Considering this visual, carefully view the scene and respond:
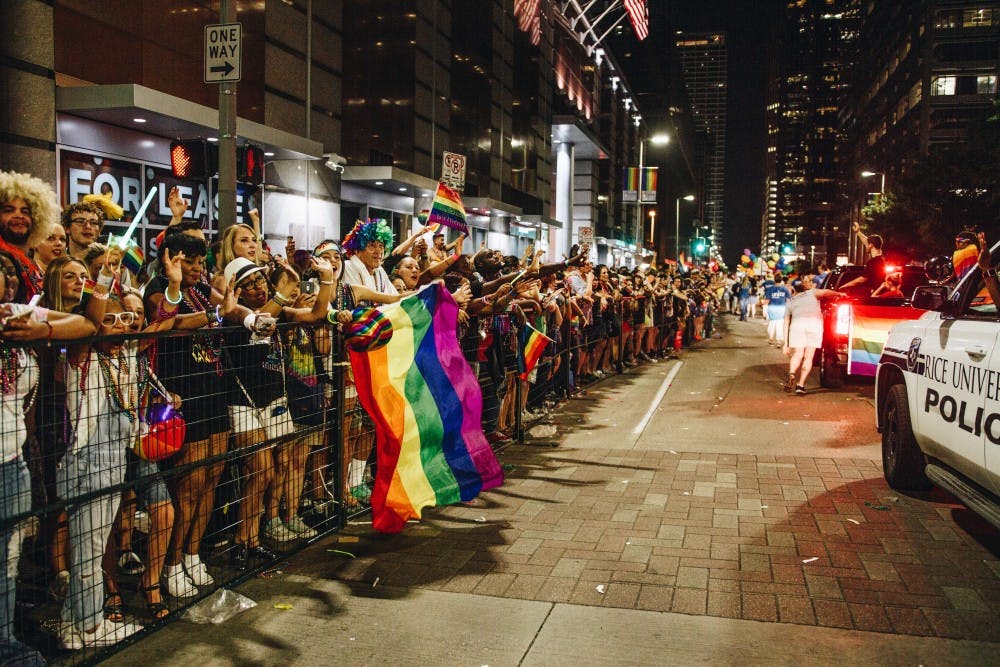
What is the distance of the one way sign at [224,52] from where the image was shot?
839 cm

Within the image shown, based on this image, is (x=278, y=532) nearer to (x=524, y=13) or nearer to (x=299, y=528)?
(x=299, y=528)

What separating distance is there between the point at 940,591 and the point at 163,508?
172 inches

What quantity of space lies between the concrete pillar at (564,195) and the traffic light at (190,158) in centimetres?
3559

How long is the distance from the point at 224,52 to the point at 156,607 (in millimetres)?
6052

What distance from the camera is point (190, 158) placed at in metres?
8.62

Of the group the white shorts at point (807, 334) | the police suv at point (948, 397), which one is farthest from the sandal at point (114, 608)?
the white shorts at point (807, 334)

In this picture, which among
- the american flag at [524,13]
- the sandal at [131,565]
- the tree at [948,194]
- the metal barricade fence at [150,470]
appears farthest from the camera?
the tree at [948,194]

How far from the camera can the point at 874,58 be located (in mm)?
120500

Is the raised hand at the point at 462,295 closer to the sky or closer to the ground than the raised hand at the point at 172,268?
closer to the ground

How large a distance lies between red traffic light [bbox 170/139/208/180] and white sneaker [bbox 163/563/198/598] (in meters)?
5.20

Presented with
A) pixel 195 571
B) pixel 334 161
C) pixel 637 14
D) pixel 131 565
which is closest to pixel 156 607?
pixel 195 571

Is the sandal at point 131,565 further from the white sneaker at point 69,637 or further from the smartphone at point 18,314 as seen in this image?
the smartphone at point 18,314

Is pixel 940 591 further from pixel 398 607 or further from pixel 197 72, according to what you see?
pixel 197 72

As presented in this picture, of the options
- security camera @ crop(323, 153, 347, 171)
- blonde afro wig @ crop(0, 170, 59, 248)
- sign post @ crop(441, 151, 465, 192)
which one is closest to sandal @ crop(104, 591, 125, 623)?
blonde afro wig @ crop(0, 170, 59, 248)
